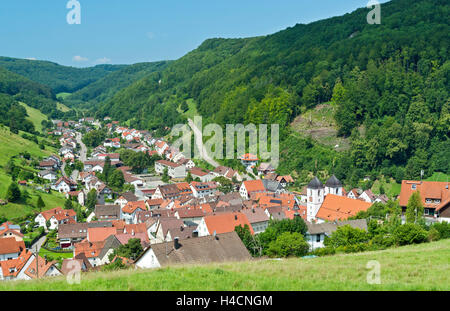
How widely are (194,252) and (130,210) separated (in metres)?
29.9

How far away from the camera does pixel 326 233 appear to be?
1153 inches

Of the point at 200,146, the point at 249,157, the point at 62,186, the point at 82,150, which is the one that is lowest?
the point at 62,186

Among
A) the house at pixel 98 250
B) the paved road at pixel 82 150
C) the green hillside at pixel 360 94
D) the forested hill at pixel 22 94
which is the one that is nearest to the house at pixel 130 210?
the house at pixel 98 250

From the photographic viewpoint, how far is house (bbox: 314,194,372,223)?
3494 centimetres

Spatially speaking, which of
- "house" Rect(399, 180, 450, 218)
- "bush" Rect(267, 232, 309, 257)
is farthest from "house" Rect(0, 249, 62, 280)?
"house" Rect(399, 180, 450, 218)

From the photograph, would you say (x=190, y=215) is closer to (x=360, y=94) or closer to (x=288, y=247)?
(x=288, y=247)

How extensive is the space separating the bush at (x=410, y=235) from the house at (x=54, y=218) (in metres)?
36.7

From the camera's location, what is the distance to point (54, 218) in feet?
144

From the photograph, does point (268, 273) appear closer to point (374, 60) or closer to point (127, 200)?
point (127, 200)

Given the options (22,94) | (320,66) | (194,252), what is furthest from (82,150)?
(194,252)

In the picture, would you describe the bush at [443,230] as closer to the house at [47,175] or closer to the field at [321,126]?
the field at [321,126]

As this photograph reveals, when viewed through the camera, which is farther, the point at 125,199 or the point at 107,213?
the point at 125,199

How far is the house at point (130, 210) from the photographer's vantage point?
47.0 meters
